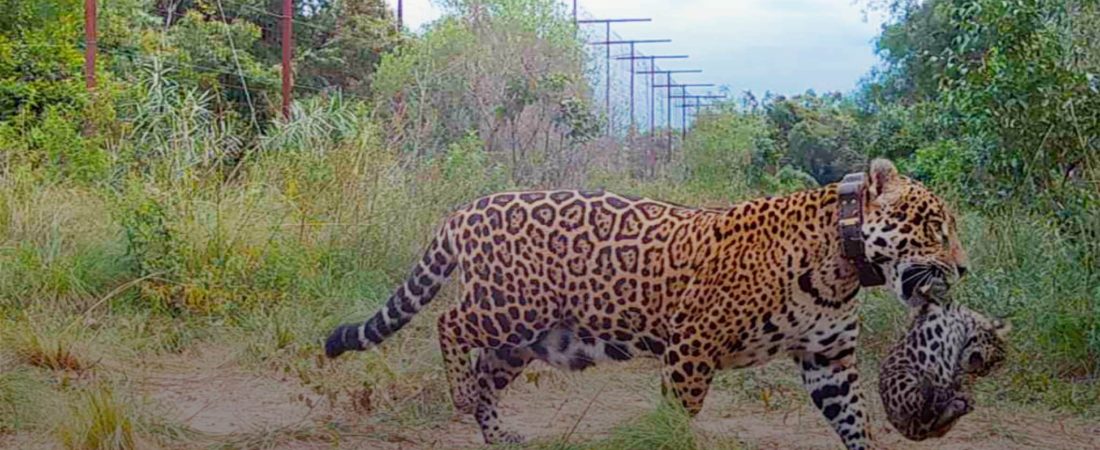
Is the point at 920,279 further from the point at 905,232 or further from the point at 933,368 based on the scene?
the point at 933,368

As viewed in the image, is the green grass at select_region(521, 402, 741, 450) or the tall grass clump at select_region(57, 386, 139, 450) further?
the tall grass clump at select_region(57, 386, 139, 450)

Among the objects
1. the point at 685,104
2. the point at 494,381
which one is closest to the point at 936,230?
the point at 494,381

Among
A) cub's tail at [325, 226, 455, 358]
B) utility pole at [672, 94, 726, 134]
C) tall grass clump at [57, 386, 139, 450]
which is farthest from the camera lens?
utility pole at [672, 94, 726, 134]

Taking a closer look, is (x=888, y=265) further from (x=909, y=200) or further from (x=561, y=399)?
(x=561, y=399)

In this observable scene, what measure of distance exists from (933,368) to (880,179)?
A: 923mm

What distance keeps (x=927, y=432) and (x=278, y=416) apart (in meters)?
2.78

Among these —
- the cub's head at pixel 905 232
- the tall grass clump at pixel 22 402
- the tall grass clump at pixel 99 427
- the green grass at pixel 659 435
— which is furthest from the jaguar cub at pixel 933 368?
the tall grass clump at pixel 22 402

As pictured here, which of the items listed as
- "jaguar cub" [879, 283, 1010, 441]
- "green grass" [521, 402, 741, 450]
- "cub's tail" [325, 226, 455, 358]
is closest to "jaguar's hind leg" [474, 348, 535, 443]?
"cub's tail" [325, 226, 455, 358]

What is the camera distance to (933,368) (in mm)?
5008

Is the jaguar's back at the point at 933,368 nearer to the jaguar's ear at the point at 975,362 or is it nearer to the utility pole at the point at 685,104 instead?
the jaguar's ear at the point at 975,362

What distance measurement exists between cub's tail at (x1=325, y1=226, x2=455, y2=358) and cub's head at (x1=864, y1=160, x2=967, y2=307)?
1.68m

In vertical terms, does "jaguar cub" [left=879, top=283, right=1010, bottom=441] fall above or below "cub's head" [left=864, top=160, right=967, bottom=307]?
below

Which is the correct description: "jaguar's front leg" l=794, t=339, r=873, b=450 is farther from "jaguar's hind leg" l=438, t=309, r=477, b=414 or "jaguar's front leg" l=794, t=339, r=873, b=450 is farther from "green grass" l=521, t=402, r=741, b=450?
"jaguar's hind leg" l=438, t=309, r=477, b=414

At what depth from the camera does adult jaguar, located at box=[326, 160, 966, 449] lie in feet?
14.8
